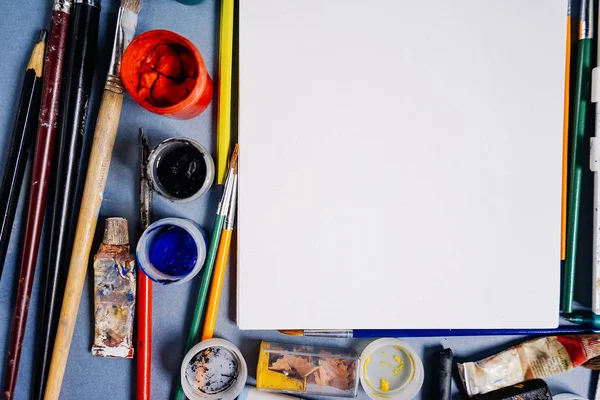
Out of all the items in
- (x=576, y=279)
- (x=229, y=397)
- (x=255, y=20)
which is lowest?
(x=229, y=397)

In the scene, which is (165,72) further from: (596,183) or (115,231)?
(596,183)

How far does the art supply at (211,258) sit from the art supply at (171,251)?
2 cm

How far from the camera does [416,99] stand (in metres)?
0.62

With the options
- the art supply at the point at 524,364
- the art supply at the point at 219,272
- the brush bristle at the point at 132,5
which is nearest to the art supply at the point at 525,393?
the art supply at the point at 524,364

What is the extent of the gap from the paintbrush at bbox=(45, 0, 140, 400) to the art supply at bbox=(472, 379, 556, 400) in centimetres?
62

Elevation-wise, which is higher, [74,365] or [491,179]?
[491,179]

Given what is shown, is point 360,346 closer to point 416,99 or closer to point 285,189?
point 285,189

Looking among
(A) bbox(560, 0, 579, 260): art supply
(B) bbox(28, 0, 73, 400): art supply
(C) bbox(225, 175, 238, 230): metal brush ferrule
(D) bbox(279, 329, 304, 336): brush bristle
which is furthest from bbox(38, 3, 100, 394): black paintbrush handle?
(A) bbox(560, 0, 579, 260): art supply

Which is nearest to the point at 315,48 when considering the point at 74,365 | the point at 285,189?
the point at 285,189

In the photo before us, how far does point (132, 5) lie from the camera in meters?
0.61

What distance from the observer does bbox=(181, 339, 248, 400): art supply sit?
2.10 feet

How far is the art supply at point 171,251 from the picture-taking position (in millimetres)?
609

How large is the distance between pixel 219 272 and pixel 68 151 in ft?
0.91

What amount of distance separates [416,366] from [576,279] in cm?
29
